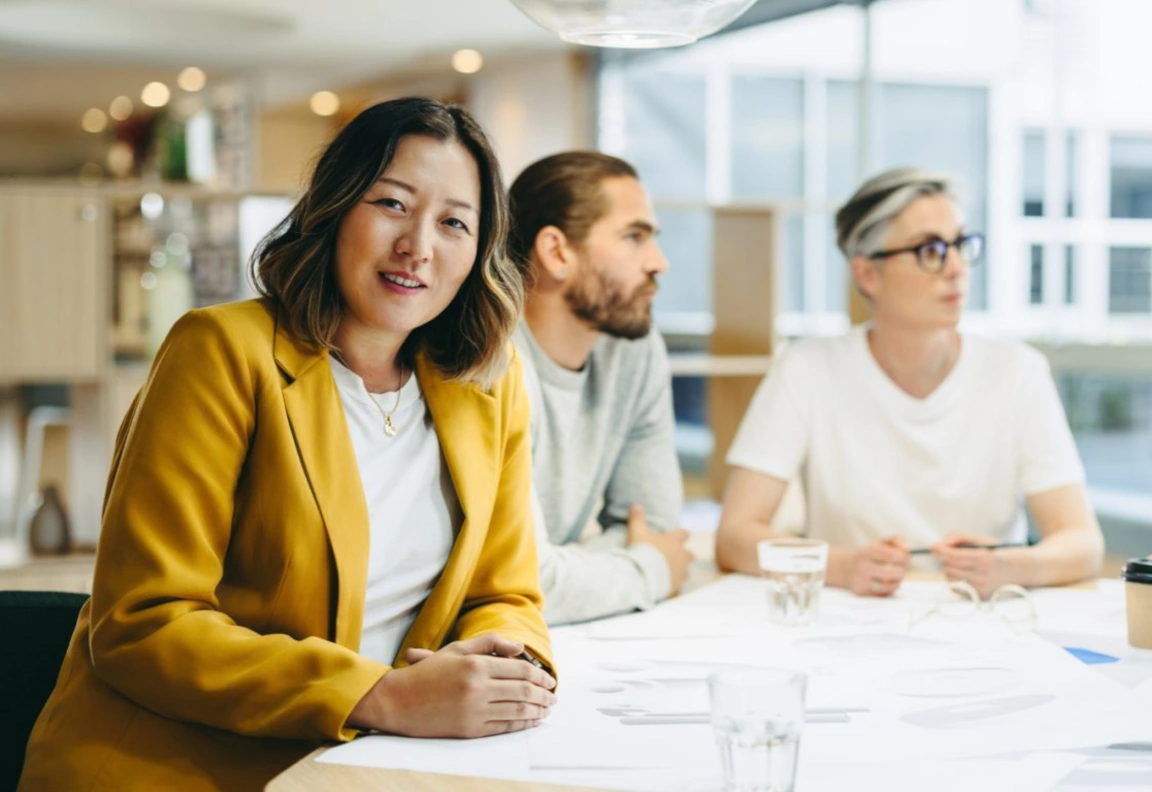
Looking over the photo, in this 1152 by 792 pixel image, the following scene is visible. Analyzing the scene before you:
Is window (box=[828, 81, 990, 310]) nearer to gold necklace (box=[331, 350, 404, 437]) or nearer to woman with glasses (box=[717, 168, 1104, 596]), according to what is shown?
woman with glasses (box=[717, 168, 1104, 596])

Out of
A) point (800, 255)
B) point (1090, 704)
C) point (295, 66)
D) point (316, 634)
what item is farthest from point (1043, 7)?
point (295, 66)

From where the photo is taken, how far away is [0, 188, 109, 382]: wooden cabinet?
363 cm

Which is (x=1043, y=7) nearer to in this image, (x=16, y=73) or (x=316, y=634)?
(x=316, y=634)

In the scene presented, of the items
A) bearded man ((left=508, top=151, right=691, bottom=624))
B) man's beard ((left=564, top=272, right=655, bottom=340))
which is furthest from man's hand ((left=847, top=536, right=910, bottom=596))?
man's beard ((left=564, top=272, right=655, bottom=340))

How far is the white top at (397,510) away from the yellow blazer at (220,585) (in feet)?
0.20

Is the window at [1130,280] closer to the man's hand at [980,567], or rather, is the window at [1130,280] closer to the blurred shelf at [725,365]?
the blurred shelf at [725,365]

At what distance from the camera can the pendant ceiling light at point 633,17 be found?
1.50m

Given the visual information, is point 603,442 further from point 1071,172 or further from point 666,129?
point 666,129

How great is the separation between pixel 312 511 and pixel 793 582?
733 millimetres

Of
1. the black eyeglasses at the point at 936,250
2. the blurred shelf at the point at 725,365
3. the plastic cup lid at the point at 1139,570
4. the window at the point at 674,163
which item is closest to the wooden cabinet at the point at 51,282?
the blurred shelf at the point at 725,365

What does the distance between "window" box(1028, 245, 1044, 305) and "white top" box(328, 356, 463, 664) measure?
3397 mm

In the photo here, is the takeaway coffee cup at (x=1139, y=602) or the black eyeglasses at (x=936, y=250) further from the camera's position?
the black eyeglasses at (x=936, y=250)

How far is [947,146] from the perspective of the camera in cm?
533

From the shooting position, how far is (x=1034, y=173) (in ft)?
15.1
